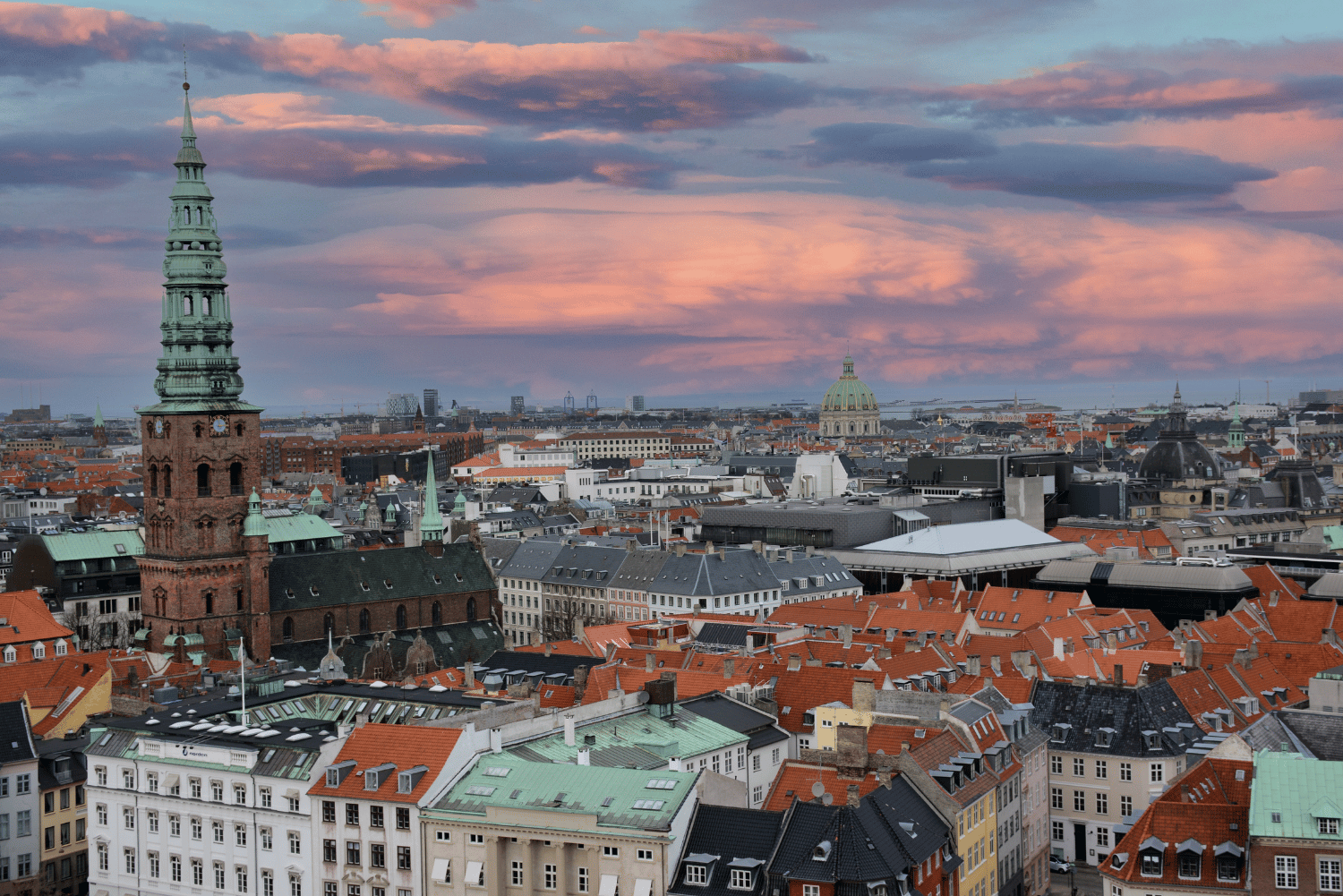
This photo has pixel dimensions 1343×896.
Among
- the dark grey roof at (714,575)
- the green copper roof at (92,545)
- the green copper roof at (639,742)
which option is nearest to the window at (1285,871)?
the green copper roof at (639,742)

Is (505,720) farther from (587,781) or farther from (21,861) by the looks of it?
(21,861)

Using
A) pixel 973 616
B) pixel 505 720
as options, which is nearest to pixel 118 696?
pixel 505 720

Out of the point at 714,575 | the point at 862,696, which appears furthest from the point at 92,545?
the point at 862,696

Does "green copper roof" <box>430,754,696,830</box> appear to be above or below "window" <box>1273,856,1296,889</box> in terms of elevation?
above

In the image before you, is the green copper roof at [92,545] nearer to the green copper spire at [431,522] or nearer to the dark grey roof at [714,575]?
the green copper spire at [431,522]

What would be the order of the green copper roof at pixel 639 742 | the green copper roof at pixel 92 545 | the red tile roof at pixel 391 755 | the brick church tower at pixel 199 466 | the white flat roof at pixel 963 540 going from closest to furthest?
the red tile roof at pixel 391 755 → the green copper roof at pixel 639 742 → the brick church tower at pixel 199 466 → the green copper roof at pixel 92 545 → the white flat roof at pixel 963 540

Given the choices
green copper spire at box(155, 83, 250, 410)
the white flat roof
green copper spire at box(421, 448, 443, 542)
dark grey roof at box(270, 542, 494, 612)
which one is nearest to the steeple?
green copper spire at box(155, 83, 250, 410)

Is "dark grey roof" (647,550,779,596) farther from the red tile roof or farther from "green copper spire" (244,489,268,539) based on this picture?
the red tile roof
